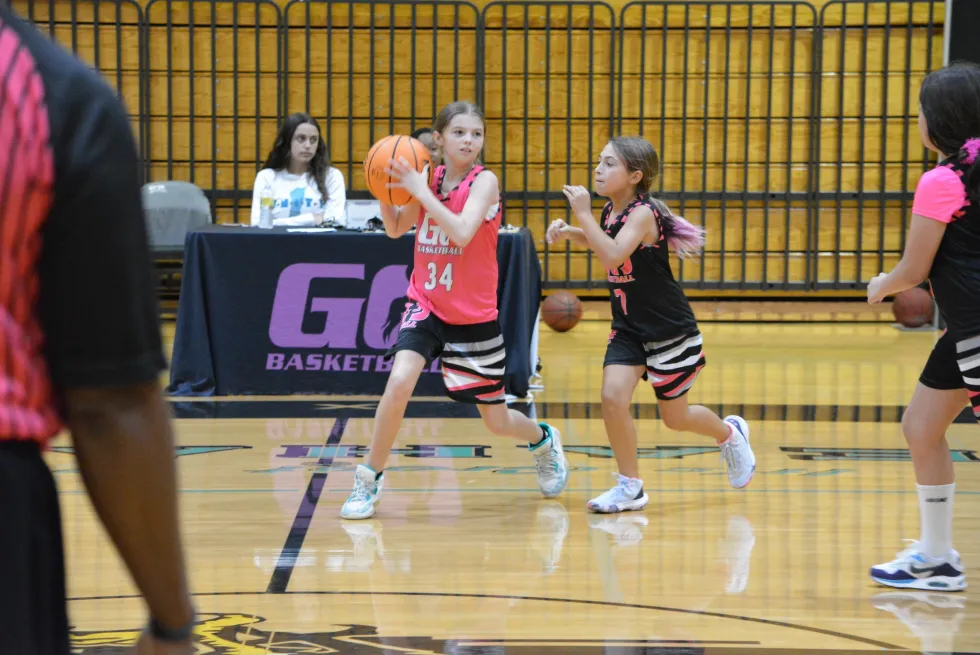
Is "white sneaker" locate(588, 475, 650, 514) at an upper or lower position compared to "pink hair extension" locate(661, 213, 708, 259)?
lower

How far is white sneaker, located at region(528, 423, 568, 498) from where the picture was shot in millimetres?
4555

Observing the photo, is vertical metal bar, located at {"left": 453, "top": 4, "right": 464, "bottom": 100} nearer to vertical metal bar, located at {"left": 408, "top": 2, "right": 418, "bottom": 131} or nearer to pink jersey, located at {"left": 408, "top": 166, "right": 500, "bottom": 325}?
vertical metal bar, located at {"left": 408, "top": 2, "right": 418, "bottom": 131}

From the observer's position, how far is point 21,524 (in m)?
0.95

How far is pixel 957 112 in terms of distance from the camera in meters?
3.15

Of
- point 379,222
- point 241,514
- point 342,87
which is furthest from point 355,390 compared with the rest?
point 342,87

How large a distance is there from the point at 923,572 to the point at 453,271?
1802 millimetres

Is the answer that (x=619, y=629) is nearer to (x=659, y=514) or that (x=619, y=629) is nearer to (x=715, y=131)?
(x=659, y=514)

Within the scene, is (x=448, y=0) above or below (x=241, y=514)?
above

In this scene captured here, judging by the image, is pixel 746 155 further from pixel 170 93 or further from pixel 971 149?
pixel 971 149

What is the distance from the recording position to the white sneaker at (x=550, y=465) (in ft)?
14.9

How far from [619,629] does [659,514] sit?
1.33 metres

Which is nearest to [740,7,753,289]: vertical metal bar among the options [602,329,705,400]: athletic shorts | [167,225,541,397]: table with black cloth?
[167,225,541,397]: table with black cloth

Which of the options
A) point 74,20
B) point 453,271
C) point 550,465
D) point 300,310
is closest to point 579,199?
point 453,271

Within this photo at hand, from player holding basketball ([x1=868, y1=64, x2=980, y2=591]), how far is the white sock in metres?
0.12
